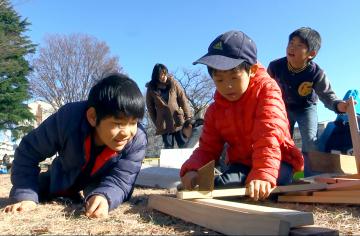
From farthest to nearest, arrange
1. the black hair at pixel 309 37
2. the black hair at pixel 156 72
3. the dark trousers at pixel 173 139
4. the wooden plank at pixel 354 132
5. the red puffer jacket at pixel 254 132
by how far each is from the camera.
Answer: the dark trousers at pixel 173 139, the black hair at pixel 156 72, the black hair at pixel 309 37, the wooden plank at pixel 354 132, the red puffer jacket at pixel 254 132

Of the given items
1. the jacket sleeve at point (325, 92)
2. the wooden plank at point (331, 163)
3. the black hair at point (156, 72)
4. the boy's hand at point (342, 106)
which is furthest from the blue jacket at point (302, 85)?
the black hair at point (156, 72)

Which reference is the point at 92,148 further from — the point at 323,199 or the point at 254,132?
the point at 323,199

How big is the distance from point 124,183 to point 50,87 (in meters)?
21.2

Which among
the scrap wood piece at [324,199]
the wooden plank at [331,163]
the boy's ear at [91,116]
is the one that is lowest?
the scrap wood piece at [324,199]

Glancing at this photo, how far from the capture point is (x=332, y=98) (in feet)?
13.5

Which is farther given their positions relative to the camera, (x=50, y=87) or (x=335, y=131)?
(x=50, y=87)

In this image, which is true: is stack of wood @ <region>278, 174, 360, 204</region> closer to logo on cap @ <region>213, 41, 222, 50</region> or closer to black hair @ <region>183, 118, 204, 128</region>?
logo on cap @ <region>213, 41, 222, 50</region>

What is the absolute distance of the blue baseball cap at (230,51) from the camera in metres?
2.64

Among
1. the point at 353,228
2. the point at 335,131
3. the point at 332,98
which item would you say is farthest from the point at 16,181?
the point at 335,131

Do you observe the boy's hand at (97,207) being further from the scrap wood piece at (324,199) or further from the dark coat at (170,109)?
the dark coat at (170,109)

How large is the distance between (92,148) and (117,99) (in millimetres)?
487

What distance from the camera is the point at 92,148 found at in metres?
2.71

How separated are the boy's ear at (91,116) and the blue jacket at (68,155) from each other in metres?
0.04

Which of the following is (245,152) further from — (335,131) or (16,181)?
(335,131)
